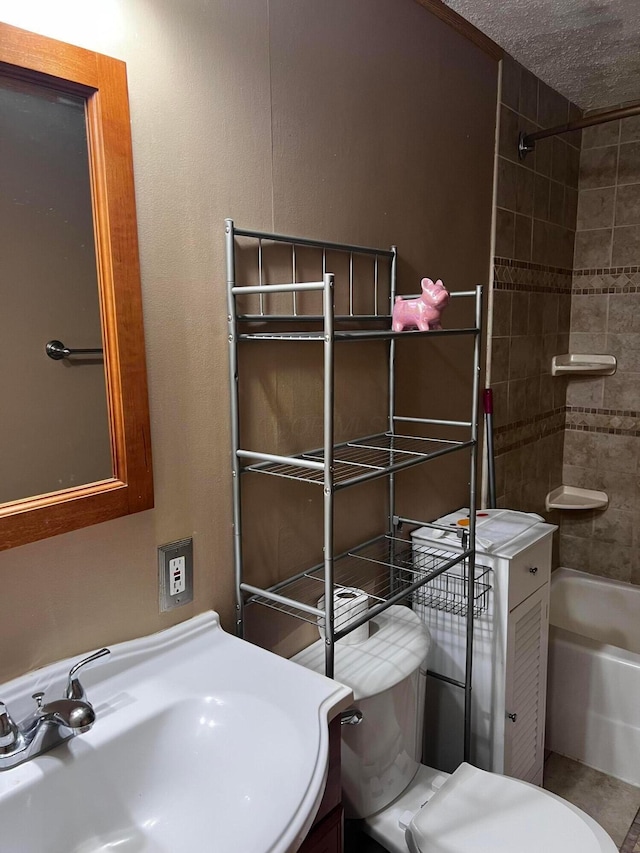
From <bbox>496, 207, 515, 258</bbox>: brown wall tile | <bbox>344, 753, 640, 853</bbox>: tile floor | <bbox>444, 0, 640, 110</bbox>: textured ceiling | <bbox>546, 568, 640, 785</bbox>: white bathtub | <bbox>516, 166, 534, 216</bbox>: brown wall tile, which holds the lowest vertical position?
<bbox>344, 753, 640, 853</bbox>: tile floor

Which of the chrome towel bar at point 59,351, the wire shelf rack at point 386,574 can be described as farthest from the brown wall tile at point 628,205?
the chrome towel bar at point 59,351

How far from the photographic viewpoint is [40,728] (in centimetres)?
97

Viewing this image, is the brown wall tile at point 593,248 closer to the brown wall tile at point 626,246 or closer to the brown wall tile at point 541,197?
the brown wall tile at point 626,246

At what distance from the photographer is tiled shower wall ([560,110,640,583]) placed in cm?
277

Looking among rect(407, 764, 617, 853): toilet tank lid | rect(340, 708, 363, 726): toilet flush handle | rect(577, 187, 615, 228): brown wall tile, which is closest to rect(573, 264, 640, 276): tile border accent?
rect(577, 187, 615, 228): brown wall tile

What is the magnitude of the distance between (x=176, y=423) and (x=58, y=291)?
0.34 meters

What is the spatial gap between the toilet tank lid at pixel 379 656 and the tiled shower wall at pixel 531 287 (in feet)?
3.16

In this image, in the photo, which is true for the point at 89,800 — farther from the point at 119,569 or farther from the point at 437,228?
the point at 437,228

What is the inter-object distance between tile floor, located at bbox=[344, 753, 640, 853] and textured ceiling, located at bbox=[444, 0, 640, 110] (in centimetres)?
245

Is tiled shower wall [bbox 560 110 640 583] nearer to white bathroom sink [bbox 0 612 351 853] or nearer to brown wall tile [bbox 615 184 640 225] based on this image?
brown wall tile [bbox 615 184 640 225]

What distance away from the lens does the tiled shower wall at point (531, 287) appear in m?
2.32

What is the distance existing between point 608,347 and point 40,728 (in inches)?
106

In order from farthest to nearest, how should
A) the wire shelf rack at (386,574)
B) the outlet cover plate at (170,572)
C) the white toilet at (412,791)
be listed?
the wire shelf rack at (386,574) < the white toilet at (412,791) < the outlet cover plate at (170,572)

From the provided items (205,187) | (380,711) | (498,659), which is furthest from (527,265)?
(380,711)
